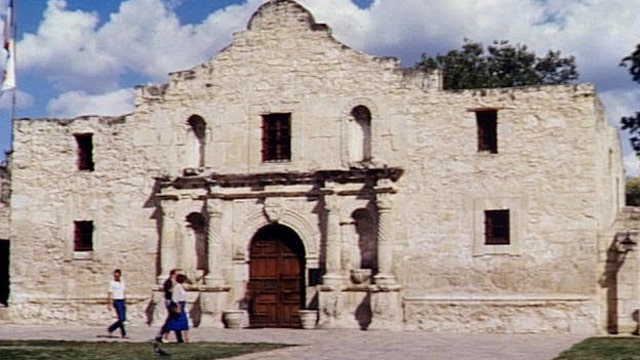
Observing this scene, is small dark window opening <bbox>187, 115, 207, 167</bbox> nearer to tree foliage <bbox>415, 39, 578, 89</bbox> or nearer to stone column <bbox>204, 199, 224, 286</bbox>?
stone column <bbox>204, 199, 224, 286</bbox>

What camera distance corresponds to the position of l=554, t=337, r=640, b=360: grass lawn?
16.2 metres

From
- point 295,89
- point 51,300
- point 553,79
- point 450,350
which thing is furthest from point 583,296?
point 553,79

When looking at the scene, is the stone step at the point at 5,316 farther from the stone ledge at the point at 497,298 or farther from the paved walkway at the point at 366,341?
the stone ledge at the point at 497,298

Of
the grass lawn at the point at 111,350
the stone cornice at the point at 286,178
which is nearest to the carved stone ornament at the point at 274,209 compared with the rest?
the stone cornice at the point at 286,178

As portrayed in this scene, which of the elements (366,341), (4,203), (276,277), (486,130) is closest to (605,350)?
(366,341)

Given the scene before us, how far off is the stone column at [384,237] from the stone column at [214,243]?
12.7ft

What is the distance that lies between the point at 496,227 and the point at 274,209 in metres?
5.16

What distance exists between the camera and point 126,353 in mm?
17219

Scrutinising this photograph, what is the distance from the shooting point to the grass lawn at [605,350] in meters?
16.2

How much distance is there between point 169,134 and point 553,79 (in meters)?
23.2

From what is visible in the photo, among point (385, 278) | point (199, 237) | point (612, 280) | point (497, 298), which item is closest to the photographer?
point (612, 280)

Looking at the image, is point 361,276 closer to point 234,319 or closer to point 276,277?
point 276,277

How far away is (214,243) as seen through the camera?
1008 inches

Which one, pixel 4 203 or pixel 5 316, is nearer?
pixel 5 316
